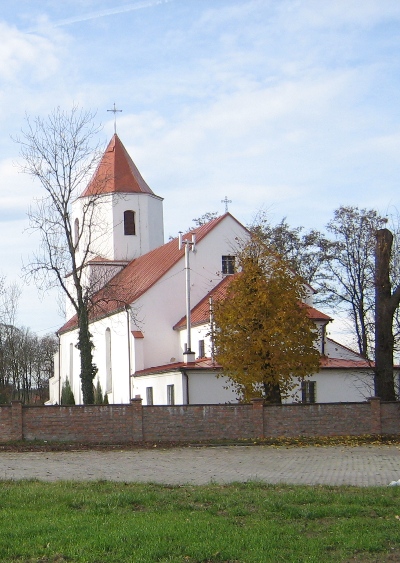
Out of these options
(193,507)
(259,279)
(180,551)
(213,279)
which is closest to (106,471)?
(193,507)

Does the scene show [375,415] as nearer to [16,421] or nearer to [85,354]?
[16,421]

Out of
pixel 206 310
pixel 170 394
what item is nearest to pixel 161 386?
pixel 170 394

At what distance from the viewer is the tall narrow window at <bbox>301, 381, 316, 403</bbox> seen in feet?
128

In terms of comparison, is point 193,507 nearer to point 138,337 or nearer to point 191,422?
point 191,422

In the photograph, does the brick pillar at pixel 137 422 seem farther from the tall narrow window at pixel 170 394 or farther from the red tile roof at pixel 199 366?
the tall narrow window at pixel 170 394

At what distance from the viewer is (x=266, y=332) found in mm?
30578

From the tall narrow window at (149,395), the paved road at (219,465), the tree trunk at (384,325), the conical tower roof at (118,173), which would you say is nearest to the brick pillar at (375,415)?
the tree trunk at (384,325)

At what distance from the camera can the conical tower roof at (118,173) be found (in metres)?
52.3

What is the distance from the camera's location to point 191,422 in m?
27.8

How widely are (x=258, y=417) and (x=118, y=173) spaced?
1132 inches

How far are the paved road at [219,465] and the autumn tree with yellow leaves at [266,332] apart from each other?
17.4ft

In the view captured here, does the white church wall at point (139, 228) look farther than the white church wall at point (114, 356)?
Yes

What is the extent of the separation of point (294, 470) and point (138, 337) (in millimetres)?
26386

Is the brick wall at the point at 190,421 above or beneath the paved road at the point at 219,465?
above
